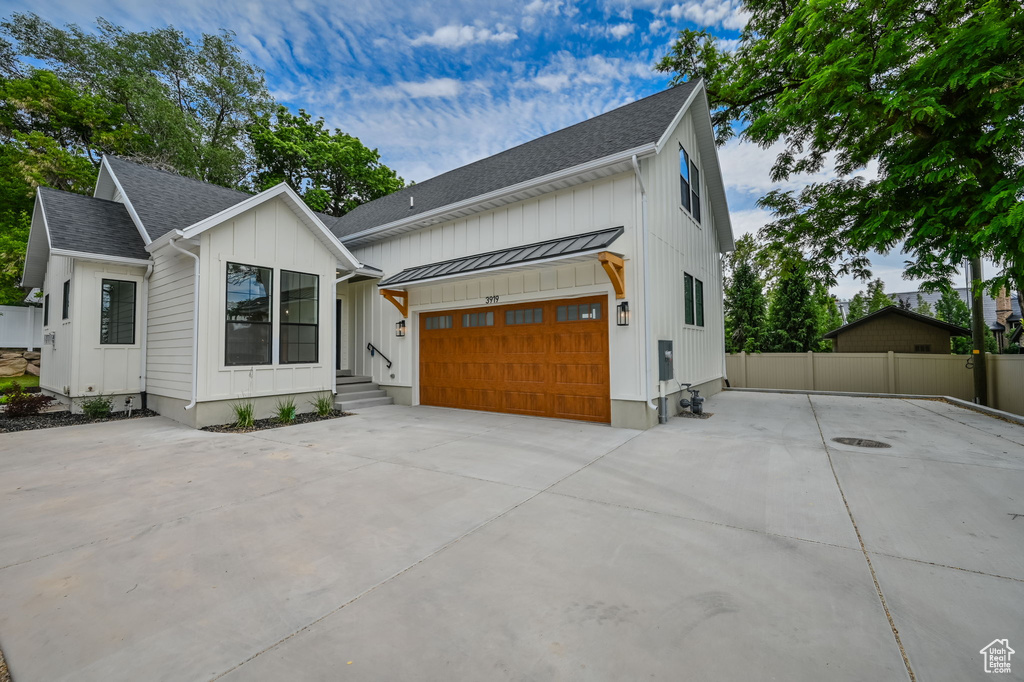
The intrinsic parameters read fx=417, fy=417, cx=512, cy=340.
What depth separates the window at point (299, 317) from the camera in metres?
8.38

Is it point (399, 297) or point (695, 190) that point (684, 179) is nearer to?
point (695, 190)

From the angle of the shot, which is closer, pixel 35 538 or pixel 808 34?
pixel 35 538

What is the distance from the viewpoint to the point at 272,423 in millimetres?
7715

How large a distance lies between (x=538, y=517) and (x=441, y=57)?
660 inches

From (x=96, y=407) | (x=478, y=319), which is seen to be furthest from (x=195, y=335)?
(x=478, y=319)

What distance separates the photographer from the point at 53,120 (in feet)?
54.1

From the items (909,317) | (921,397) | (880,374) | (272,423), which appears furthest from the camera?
(909,317)

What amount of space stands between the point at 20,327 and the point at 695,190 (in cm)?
2323

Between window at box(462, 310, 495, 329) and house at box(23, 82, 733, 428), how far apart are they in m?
0.04

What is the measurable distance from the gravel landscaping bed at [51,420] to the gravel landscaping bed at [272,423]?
105 inches

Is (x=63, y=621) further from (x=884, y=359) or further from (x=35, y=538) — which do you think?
(x=884, y=359)

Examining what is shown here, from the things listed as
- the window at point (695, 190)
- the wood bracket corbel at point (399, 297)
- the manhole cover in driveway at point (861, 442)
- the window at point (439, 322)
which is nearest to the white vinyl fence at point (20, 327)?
the wood bracket corbel at point (399, 297)

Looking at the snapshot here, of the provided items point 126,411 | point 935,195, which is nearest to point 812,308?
point 935,195

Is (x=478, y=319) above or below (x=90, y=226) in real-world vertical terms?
below
